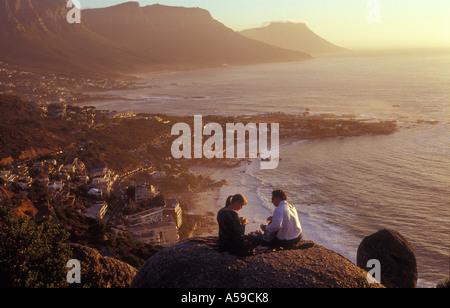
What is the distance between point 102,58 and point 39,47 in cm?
2143

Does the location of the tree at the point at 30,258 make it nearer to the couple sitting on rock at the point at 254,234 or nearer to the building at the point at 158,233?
the couple sitting on rock at the point at 254,234

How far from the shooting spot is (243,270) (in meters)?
6.31

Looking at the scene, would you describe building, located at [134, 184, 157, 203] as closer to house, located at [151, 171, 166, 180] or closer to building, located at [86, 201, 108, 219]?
building, located at [86, 201, 108, 219]

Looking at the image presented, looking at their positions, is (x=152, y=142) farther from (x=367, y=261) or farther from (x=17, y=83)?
(x=17, y=83)

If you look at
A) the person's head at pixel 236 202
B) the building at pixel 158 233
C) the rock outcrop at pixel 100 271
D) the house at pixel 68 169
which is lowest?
the building at pixel 158 233

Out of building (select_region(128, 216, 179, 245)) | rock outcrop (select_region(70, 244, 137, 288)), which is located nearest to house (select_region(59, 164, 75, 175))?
building (select_region(128, 216, 179, 245))

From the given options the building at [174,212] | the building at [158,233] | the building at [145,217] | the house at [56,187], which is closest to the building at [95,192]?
the house at [56,187]

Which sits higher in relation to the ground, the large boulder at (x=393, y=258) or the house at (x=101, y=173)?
the large boulder at (x=393, y=258)

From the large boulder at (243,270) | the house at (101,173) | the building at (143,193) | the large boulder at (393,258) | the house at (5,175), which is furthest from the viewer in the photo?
the house at (101,173)

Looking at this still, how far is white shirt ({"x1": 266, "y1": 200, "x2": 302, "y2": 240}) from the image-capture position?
259 inches

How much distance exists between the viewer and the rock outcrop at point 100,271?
8.28 m

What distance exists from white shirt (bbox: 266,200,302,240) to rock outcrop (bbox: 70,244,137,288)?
13.6ft

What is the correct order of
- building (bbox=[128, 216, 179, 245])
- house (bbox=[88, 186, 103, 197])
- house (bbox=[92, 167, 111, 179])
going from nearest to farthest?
1. building (bbox=[128, 216, 179, 245])
2. house (bbox=[88, 186, 103, 197])
3. house (bbox=[92, 167, 111, 179])

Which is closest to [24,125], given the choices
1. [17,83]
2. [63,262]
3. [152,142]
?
[152,142]
